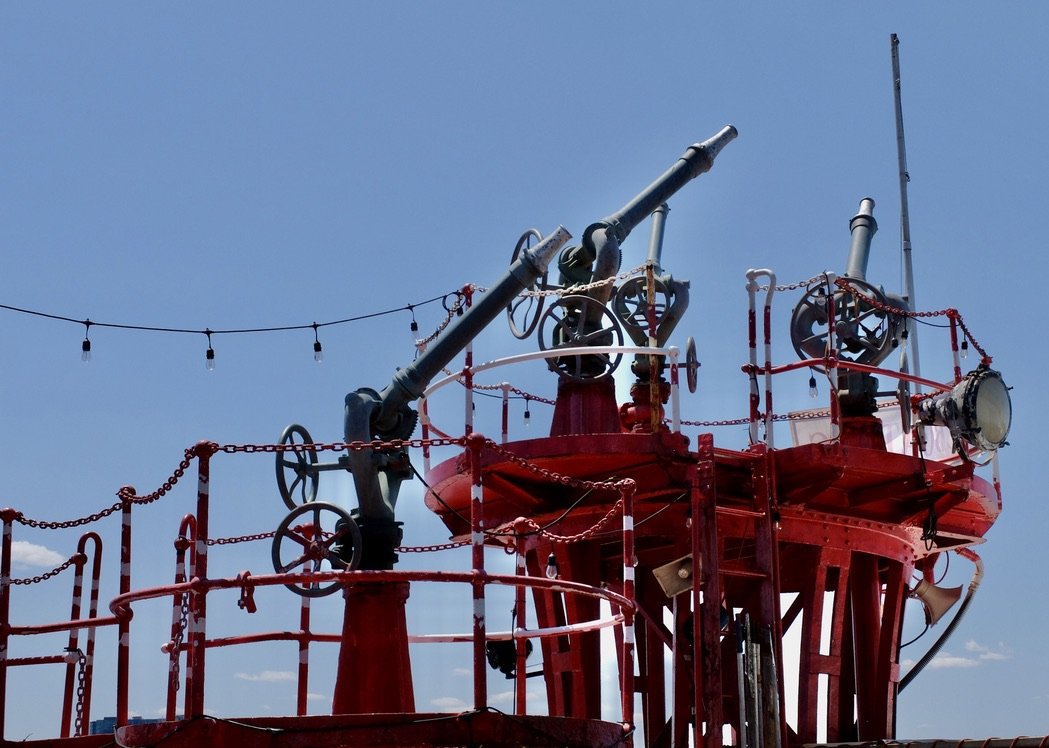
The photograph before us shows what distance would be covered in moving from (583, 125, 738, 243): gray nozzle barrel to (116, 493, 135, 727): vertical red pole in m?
7.99

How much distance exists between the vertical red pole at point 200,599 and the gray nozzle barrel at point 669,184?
30.5ft

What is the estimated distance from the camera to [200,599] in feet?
37.2

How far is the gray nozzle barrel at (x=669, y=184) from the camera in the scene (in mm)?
20078

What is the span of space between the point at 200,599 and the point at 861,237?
14.6 meters

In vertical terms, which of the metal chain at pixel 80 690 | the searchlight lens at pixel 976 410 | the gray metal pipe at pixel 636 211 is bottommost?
the metal chain at pixel 80 690

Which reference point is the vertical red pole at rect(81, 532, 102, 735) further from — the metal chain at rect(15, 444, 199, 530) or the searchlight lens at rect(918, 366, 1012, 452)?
the searchlight lens at rect(918, 366, 1012, 452)

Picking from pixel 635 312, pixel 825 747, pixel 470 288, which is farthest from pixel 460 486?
pixel 825 747

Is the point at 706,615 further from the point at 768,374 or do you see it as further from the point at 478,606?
the point at 478,606

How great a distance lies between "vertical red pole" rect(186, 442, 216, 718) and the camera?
444 inches

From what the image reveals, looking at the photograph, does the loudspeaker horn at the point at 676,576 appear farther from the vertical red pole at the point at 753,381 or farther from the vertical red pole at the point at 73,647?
the vertical red pole at the point at 73,647

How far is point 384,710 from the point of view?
44.2 feet

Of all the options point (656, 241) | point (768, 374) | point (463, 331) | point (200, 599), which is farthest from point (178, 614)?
point (656, 241)

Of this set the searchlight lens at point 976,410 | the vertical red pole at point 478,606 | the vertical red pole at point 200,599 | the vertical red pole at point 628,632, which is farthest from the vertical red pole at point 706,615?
the vertical red pole at point 200,599

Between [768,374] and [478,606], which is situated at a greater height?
[768,374]
